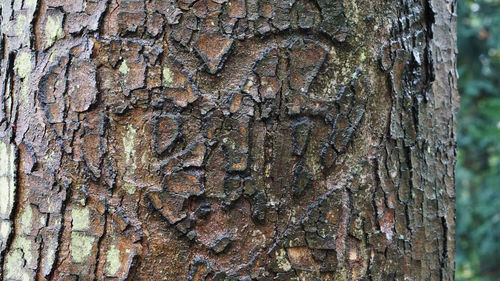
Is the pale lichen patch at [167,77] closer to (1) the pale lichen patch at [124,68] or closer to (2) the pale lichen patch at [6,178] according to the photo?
(1) the pale lichen patch at [124,68]

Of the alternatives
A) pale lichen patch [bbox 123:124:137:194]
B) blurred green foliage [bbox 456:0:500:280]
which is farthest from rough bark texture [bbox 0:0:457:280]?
blurred green foliage [bbox 456:0:500:280]

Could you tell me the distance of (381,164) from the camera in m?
1.11

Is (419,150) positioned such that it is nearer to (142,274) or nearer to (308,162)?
(308,162)

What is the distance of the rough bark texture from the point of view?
3.28 ft

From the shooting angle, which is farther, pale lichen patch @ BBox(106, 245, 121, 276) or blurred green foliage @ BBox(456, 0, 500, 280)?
blurred green foliage @ BBox(456, 0, 500, 280)

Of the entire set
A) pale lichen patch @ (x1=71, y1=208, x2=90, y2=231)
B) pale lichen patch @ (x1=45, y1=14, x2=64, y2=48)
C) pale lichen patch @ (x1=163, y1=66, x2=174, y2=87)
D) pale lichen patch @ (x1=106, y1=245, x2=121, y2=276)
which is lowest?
pale lichen patch @ (x1=106, y1=245, x2=121, y2=276)

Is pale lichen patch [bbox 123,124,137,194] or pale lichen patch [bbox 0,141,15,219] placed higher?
pale lichen patch [bbox 123,124,137,194]

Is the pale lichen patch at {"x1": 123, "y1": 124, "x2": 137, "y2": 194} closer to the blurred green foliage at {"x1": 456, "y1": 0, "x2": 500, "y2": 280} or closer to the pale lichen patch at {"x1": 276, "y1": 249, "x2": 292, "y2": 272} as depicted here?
the pale lichen patch at {"x1": 276, "y1": 249, "x2": 292, "y2": 272}

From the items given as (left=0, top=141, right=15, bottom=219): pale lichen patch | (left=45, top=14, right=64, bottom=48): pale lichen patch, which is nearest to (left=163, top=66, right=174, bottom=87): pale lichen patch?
(left=45, top=14, right=64, bottom=48): pale lichen patch

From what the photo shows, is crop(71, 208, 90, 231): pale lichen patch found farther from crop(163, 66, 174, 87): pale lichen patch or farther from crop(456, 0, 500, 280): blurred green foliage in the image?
crop(456, 0, 500, 280): blurred green foliage

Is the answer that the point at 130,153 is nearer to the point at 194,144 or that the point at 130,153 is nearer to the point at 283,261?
the point at 194,144

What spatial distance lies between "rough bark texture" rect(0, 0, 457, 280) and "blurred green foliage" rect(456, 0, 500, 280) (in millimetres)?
5031

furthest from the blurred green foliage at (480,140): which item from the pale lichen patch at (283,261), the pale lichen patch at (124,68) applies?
the pale lichen patch at (124,68)

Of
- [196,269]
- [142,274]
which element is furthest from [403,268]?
[142,274]
